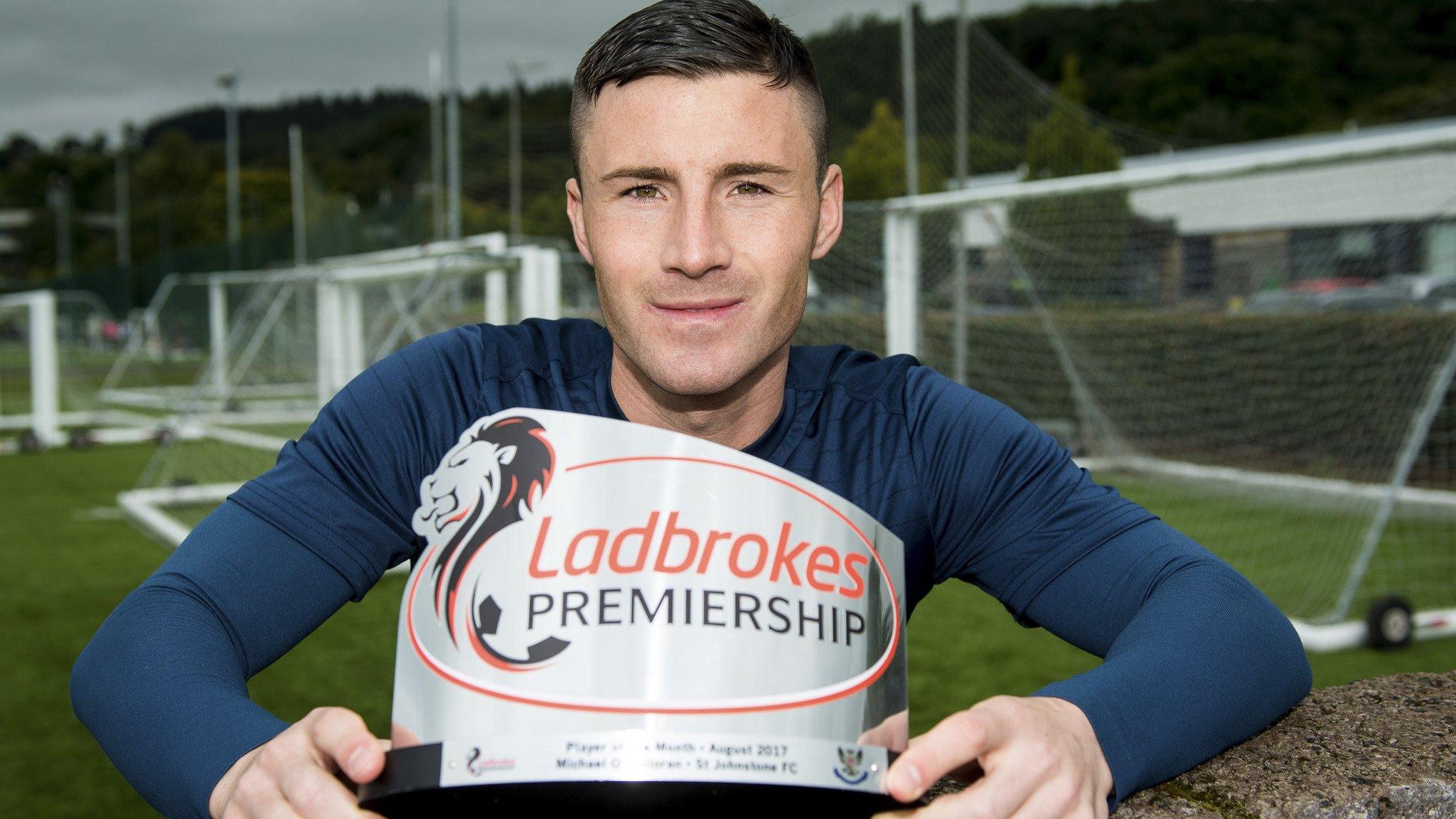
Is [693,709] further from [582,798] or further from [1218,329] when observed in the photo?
[1218,329]

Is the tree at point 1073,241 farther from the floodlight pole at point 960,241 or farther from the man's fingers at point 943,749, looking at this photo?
the man's fingers at point 943,749

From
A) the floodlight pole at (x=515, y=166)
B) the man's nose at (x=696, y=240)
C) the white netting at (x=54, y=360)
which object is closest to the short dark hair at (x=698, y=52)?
the man's nose at (x=696, y=240)

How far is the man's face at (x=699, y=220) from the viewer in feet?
3.34

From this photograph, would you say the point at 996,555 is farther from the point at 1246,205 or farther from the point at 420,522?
the point at 1246,205

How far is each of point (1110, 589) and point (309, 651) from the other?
3820 millimetres

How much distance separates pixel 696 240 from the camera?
102cm

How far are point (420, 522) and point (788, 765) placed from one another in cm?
29

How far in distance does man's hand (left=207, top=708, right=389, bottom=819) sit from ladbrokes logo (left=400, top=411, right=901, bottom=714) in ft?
0.19

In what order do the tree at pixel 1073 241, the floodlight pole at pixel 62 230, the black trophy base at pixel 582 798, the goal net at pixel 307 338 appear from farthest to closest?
the floodlight pole at pixel 62 230 < the tree at pixel 1073 241 < the goal net at pixel 307 338 < the black trophy base at pixel 582 798

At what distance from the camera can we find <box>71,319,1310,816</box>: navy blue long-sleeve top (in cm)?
85

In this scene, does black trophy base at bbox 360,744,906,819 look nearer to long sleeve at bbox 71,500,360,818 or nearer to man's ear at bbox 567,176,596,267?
long sleeve at bbox 71,500,360,818

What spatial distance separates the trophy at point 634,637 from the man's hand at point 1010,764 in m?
0.02

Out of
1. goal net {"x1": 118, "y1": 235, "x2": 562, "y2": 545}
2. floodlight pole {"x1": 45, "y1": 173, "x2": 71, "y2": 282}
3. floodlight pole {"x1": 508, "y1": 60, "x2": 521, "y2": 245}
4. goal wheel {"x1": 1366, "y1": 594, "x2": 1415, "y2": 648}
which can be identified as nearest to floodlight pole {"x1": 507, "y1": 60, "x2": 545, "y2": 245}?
floodlight pole {"x1": 508, "y1": 60, "x2": 521, "y2": 245}

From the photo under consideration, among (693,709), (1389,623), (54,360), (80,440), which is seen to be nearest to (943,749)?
(693,709)
